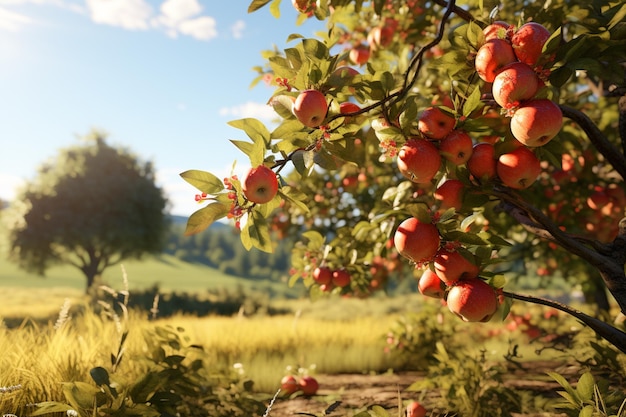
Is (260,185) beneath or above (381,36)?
beneath

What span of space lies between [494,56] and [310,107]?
0.76 meters

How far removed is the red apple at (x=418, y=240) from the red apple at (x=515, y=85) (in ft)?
1.85

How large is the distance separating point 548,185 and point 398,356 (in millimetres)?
2942

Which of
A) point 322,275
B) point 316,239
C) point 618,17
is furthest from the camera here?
point 316,239

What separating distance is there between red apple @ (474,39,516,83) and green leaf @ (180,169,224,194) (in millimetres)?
1175

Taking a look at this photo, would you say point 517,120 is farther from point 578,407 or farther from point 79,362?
point 79,362

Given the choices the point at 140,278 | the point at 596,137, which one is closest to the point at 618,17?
the point at 596,137

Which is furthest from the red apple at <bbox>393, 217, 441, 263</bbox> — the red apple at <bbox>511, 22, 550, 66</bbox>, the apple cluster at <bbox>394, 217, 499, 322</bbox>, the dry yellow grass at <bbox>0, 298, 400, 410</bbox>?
the dry yellow grass at <bbox>0, 298, 400, 410</bbox>

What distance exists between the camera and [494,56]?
1.85 m

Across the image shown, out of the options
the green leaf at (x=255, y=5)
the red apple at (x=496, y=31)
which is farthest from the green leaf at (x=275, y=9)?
the red apple at (x=496, y=31)

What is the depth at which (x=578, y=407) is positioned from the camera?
2.32 metres

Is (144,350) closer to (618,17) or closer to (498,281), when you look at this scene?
(498,281)

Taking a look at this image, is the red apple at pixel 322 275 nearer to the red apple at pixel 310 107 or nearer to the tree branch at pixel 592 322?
the tree branch at pixel 592 322

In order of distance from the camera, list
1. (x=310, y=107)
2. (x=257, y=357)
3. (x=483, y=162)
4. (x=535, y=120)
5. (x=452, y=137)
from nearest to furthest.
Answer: (x=535, y=120), (x=310, y=107), (x=452, y=137), (x=483, y=162), (x=257, y=357)
